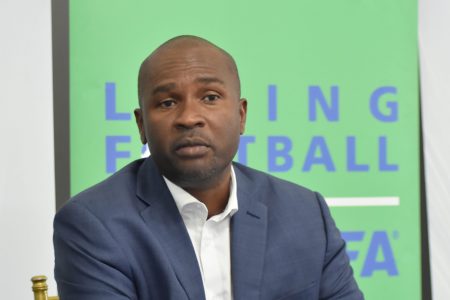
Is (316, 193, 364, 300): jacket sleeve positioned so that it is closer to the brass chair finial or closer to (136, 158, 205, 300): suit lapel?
(136, 158, 205, 300): suit lapel

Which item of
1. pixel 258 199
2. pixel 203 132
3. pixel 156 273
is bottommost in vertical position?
pixel 156 273

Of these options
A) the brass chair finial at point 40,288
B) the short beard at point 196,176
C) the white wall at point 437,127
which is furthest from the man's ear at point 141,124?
the white wall at point 437,127

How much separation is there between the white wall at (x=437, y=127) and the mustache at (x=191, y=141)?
183cm

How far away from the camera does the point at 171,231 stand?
1561 millimetres

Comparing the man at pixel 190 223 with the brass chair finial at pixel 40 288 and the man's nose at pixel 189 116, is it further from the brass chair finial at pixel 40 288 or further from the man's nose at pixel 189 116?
the brass chair finial at pixel 40 288

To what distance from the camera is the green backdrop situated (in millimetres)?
2729

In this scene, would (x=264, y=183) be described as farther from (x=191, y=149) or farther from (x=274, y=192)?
(x=191, y=149)

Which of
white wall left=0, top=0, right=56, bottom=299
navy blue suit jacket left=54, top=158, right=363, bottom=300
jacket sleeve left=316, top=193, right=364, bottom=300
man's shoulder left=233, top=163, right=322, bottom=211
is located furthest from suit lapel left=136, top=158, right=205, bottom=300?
white wall left=0, top=0, right=56, bottom=299

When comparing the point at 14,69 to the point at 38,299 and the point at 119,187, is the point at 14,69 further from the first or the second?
the point at 119,187

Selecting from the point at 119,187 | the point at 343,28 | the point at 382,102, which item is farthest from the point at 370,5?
the point at 119,187

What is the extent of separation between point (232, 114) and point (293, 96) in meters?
1.34

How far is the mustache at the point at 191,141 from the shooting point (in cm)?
152

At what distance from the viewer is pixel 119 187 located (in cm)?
162

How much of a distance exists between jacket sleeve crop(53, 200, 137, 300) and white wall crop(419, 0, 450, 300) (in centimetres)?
197
